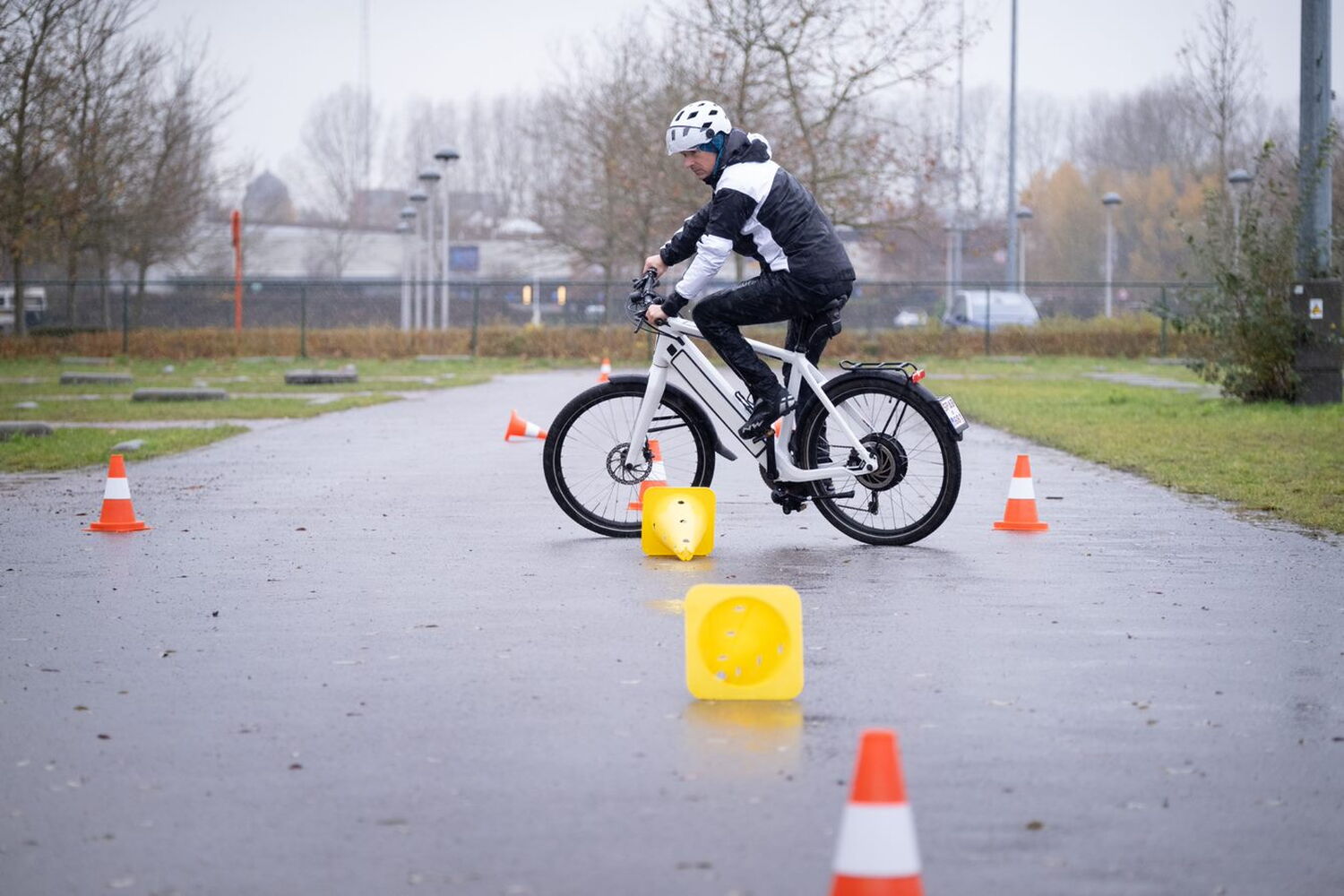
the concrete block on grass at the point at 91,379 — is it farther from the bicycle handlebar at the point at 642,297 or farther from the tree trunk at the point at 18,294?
the bicycle handlebar at the point at 642,297

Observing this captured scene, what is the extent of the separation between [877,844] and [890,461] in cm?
Result: 568

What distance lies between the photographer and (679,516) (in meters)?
8.61

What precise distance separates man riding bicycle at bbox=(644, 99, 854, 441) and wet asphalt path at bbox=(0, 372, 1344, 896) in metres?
1.03

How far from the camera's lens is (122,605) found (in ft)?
24.2

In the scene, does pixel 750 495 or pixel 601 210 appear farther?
pixel 601 210

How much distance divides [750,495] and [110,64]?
110ft

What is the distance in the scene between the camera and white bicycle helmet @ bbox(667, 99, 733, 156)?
28.5 feet

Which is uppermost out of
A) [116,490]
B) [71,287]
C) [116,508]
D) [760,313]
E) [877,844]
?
[71,287]

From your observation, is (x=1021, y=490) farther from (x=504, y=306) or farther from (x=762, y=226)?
(x=504, y=306)

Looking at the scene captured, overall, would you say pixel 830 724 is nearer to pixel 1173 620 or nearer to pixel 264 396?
pixel 1173 620

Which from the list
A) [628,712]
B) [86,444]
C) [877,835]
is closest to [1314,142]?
[86,444]

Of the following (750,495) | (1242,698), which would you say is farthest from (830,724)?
(750,495)

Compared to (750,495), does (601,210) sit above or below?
above

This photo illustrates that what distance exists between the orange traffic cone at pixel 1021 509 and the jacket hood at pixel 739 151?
2.42 m
